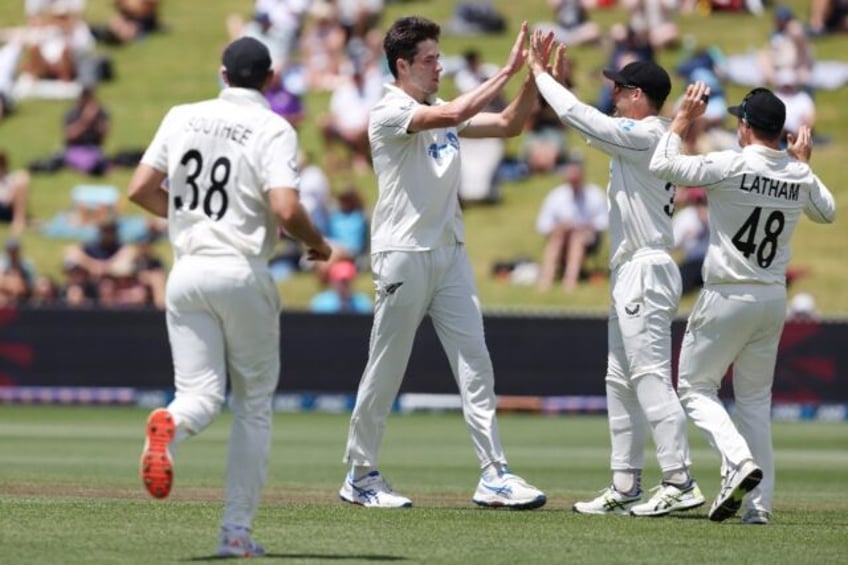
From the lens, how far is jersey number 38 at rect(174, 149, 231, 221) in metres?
7.71

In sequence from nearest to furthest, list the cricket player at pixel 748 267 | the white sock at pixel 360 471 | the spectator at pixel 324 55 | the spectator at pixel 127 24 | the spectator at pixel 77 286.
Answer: the cricket player at pixel 748 267 < the white sock at pixel 360 471 < the spectator at pixel 77 286 < the spectator at pixel 324 55 < the spectator at pixel 127 24

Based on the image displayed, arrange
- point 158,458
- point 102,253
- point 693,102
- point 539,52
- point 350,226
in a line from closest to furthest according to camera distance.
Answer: point 158,458 < point 693,102 < point 539,52 < point 102,253 < point 350,226

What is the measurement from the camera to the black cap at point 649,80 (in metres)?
10.0

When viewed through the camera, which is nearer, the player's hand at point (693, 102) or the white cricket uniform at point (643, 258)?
the player's hand at point (693, 102)

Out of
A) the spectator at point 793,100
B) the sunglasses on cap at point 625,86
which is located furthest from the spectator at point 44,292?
the sunglasses on cap at point 625,86

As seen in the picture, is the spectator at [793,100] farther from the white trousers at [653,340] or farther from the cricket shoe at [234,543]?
the cricket shoe at [234,543]

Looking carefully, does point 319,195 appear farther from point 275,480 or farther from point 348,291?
point 275,480

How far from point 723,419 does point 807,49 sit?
16997mm

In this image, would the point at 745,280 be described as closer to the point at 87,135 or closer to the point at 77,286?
the point at 77,286

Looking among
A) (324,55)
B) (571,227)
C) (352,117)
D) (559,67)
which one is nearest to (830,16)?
(571,227)

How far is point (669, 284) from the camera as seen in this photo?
32.8ft

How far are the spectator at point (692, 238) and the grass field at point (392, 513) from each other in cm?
472

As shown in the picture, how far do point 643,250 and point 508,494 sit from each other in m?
1.56

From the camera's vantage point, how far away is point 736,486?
9312 mm
